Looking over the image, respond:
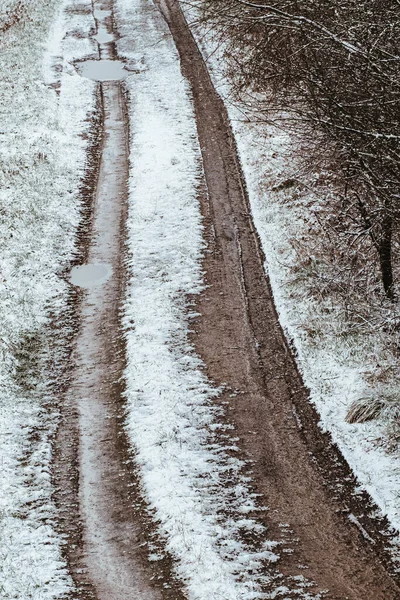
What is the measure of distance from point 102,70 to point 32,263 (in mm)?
13121

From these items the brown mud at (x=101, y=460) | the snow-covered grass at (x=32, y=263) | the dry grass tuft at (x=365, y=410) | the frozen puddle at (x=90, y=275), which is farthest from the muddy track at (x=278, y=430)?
the snow-covered grass at (x=32, y=263)

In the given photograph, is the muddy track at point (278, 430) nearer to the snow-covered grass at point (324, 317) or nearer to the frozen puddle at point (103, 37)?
the snow-covered grass at point (324, 317)

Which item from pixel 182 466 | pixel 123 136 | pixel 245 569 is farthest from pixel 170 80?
pixel 245 569

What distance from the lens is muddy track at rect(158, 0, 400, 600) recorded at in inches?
300

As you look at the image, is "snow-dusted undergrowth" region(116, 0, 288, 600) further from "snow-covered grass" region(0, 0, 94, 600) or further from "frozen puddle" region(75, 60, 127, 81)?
"frozen puddle" region(75, 60, 127, 81)

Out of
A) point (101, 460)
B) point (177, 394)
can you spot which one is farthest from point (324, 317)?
point (101, 460)

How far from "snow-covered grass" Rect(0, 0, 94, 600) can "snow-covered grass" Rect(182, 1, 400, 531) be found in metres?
3.73

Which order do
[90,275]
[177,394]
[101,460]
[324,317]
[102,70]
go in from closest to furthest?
1. [101,460]
2. [177,394]
3. [324,317]
4. [90,275]
5. [102,70]

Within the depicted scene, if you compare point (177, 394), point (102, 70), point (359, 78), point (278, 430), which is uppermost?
point (359, 78)

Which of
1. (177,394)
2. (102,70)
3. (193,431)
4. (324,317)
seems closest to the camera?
(193,431)

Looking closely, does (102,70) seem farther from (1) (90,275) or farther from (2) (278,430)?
(2) (278,430)

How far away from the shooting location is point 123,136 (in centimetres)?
1991

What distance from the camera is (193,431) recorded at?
9.67 meters

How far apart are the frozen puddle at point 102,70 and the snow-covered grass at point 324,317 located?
325 inches
